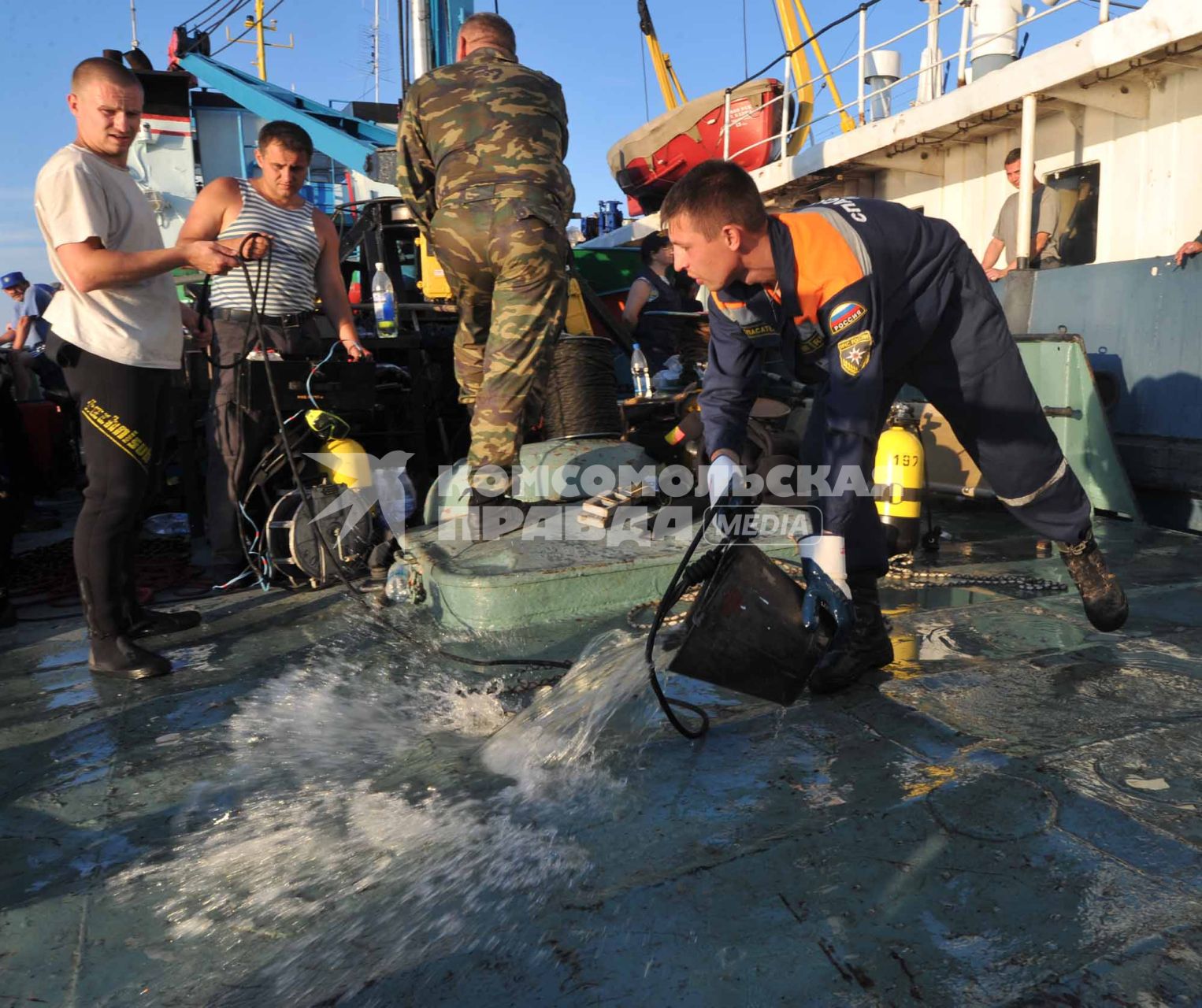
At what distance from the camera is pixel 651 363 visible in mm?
7523

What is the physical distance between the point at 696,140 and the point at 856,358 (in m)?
9.62

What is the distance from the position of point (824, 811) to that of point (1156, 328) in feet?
15.1

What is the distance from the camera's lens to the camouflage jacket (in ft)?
13.5

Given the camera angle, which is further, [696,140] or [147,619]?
[696,140]

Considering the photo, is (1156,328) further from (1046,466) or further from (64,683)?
(64,683)

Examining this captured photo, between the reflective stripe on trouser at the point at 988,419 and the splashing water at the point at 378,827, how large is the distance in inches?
33.6

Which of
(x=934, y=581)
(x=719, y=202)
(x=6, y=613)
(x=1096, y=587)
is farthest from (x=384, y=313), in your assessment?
(x=1096, y=587)

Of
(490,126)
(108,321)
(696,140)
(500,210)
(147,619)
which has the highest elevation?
(696,140)

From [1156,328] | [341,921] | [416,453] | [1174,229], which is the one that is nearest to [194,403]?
[416,453]

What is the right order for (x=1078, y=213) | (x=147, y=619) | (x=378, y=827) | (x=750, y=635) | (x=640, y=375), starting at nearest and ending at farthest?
(x=378, y=827)
(x=750, y=635)
(x=147, y=619)
(x=640, y=375)
(x=1078, y=213)

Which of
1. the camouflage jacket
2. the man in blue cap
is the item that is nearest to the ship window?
the camouflage jacket

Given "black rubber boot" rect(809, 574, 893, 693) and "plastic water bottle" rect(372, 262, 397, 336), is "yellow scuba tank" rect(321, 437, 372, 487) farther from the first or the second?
"black rubber boot" rect(809, 574, 893, 693)

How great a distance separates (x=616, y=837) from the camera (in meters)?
1.95

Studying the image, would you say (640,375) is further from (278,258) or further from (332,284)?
(278,258)
